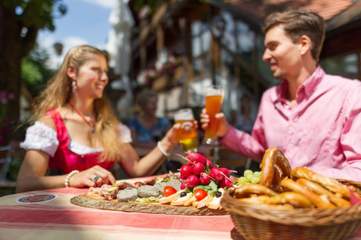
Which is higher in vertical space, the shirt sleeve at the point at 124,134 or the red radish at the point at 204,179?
the shirt sleeve at the point at 124,134

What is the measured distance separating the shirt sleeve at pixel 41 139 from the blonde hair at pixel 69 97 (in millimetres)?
157

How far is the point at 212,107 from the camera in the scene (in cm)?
246

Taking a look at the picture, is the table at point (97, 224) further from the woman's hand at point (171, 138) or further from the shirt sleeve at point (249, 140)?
the shirt sleeve at point (249, 140)

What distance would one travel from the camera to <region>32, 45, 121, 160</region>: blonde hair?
2477 millimetres

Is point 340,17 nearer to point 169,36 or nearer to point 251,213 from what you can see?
point 251,213

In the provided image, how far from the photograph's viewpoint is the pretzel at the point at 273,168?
116cm

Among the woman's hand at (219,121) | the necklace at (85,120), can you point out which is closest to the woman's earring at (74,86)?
the necklace at (85,120)

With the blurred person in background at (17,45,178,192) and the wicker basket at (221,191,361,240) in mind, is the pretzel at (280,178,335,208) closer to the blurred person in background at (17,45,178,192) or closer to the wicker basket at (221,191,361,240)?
the wicker basket at (221,191,361,240)

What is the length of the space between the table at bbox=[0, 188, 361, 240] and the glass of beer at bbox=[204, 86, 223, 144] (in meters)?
1.12

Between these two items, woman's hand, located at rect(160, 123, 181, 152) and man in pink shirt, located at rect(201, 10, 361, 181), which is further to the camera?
woman's hand, located at rect(160, 123, 181, 152)

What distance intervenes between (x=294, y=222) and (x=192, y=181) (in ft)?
2.06

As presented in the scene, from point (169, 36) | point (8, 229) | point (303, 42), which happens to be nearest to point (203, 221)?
point (8, 229)

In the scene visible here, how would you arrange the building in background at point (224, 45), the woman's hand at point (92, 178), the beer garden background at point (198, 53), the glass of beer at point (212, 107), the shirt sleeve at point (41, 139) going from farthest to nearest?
1. the building in background at point (224, 45)
2. the beer garden background at point (198, 53)
3. the glass of beer at point (212, 107)
4. the shirt sleeve at point (41, 139)
5. the woman's hand at point (92, 178)

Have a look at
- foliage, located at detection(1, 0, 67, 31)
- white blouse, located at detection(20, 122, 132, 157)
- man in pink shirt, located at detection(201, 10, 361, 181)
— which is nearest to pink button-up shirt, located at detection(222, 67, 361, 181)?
man in pink shirt, located at detection(201, 10, 361, 181)
